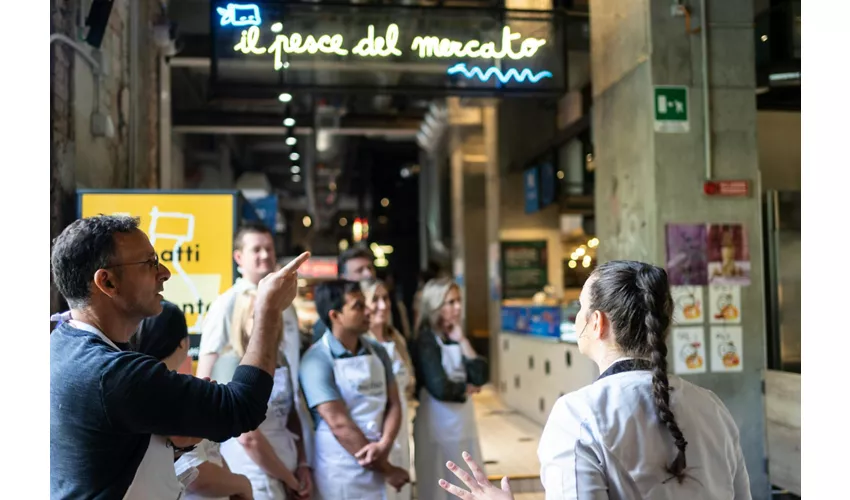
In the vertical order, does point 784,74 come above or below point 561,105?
below

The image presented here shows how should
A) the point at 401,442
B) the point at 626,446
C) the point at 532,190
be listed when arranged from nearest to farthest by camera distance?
the point at 626,446 → the point at 401,442 → the point at 532,190

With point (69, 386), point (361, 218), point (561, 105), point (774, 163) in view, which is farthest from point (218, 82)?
point (361, 218)

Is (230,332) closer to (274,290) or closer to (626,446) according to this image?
(274,290)

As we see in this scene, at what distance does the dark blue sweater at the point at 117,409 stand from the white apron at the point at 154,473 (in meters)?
0.02

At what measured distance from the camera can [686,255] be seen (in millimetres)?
4219

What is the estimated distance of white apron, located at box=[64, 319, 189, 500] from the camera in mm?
1598

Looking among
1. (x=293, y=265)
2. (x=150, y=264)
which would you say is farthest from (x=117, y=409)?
(x=293, y=265)

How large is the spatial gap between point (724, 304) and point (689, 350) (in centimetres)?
33

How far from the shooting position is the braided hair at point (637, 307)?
4.97 ft

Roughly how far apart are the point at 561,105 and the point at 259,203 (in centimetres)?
562

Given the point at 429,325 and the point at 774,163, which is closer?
the point at 429,325

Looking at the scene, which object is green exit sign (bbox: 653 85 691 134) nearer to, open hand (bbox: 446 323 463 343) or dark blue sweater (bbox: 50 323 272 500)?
open hand (bbox: 446 323 463 343)
